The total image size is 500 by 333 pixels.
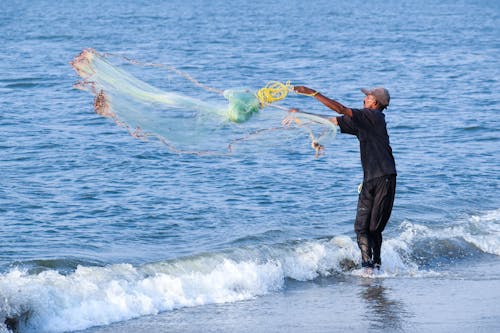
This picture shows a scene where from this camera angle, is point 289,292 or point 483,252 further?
point 483,252

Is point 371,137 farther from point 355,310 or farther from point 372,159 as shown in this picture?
point 355,310

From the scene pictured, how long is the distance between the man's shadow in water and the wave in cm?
68

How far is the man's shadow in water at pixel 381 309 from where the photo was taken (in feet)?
22.4

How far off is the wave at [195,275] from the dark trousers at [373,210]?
0.57 metres

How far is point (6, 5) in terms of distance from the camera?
60.8 m

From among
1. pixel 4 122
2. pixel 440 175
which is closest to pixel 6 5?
pixel 4 122

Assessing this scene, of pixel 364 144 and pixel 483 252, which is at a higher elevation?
pixel 364 144

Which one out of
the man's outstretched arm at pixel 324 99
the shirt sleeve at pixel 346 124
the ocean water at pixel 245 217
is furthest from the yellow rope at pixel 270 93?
the shirt sleeve at pixel 346 124

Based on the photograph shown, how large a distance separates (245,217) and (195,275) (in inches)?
126

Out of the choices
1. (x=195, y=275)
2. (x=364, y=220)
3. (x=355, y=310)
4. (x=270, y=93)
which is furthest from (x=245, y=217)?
(x=355, y=310)

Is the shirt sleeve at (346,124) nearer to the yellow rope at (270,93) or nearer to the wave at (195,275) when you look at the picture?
the yellow rope at (270,93)

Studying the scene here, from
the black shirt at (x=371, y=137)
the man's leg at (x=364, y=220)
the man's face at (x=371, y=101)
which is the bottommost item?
the man's leg at (x=364, y=220)

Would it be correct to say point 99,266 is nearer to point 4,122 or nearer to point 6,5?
point 4,122

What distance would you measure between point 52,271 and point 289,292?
7.11 feet
